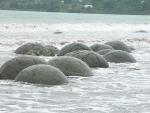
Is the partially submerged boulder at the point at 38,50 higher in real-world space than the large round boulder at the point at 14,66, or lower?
lower

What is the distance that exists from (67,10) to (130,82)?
124377 millimetres

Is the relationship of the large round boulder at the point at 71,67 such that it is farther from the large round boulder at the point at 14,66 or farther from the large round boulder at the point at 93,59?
the large round boulder at the point at 93,59

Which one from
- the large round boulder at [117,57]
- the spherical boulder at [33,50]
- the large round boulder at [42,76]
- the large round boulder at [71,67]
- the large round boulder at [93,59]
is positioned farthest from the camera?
the spherical boulder at [33,50]

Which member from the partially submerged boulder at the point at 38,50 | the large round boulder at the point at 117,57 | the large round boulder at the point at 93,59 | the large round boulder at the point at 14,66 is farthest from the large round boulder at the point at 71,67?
the partially submerged boulder at the point at 38,50

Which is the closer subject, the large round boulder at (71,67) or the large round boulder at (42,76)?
the large round boulder at (42,76)

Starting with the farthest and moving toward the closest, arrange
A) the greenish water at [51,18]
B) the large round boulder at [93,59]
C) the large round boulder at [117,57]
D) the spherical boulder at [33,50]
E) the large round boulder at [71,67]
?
the greenish water at [51,18] < the spherical boulder at [33,50] < the large round boulder at [117,57] < the large round boulder at [93,59] < the large round boulder at [71,67]

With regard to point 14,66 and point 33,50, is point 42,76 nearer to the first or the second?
point 14,66

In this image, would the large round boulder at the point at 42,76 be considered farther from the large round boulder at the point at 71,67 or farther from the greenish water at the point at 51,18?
the greenish water at the point at 51,18

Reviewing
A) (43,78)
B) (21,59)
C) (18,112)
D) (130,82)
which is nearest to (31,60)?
(21,59)

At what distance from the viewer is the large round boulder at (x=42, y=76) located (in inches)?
469

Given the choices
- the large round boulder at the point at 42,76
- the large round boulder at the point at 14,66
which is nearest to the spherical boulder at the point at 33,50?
the large round boulder at the point at 14,66

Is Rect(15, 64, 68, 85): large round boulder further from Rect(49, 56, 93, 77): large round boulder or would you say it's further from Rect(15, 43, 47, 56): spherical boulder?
Rect(15, 43, 47, 56): spherical boulder

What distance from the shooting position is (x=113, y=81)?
12984mm

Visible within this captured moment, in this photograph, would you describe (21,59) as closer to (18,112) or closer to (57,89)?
(57,89)
